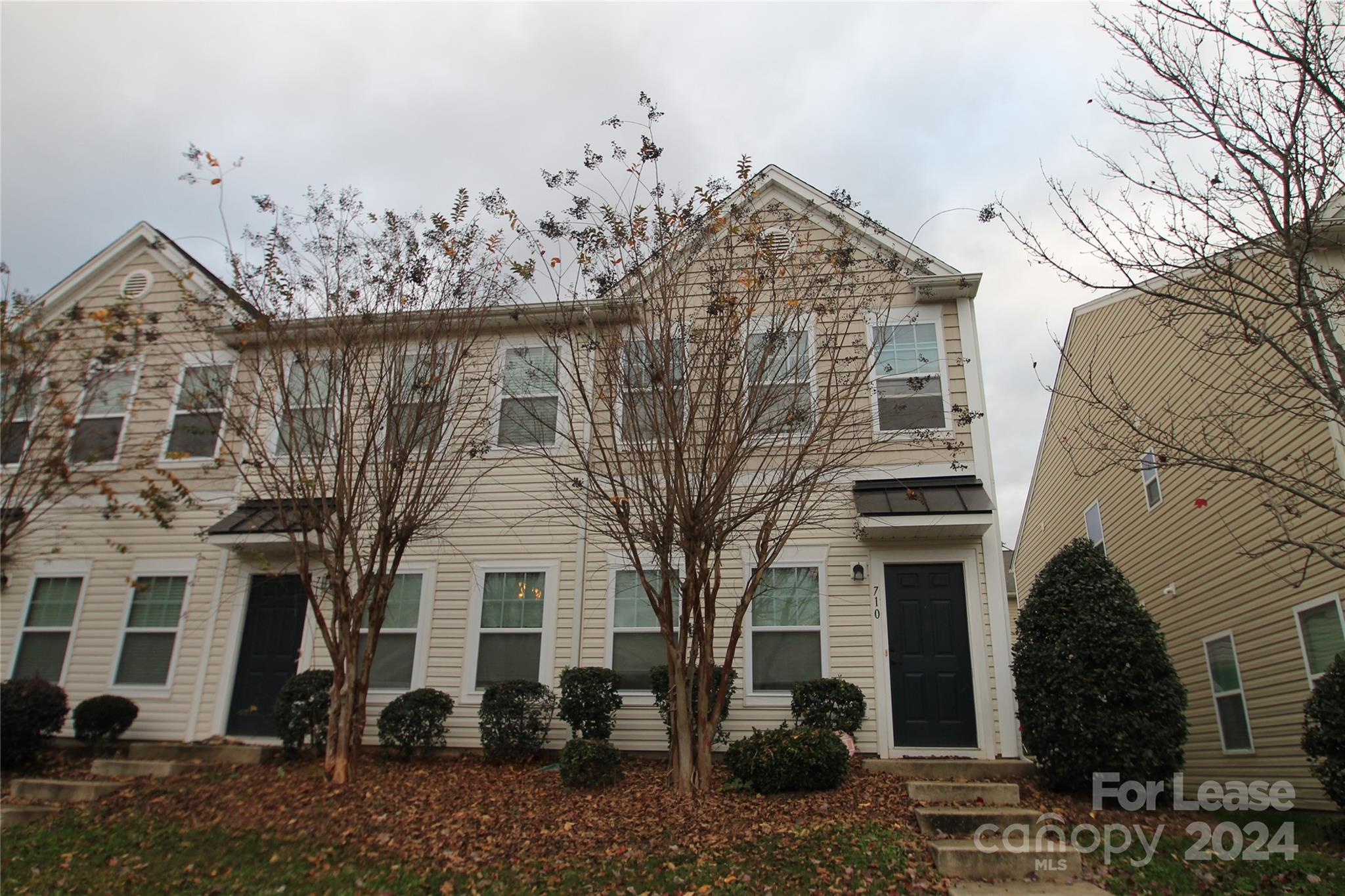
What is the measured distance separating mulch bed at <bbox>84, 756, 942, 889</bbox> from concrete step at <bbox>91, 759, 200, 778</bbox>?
1.57ft

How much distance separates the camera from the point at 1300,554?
9.32 metres

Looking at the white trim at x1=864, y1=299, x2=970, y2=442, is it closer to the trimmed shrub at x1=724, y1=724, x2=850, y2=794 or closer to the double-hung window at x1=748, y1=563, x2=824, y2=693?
the double-hung window at x1=748, y1=563, x2=824, y2=693

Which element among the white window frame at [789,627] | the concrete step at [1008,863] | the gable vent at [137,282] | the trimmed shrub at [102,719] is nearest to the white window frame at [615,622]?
the white window frame at [789,627]

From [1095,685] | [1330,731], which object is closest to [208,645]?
[1095,685]

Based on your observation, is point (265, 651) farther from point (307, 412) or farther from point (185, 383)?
point (185, 383)

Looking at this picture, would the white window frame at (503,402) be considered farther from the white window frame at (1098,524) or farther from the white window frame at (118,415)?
the white window frame at (1098,524)

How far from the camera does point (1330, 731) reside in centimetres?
687

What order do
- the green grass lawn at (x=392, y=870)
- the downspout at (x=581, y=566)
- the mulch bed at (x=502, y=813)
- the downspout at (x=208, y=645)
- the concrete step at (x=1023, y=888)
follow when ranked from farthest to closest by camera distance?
the downspout at (x=208, y=645), the downspout at (x=581, y=566), the mulch bed at (x=502, y=813), the green grass lawn at (x=392, y=870), the concrete step at (x=1023, y=888)

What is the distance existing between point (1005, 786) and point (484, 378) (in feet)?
24.5

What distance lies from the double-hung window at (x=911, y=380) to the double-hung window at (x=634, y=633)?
3569 millimetres

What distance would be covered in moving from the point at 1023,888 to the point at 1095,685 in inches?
108

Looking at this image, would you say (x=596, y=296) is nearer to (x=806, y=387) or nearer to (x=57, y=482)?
(x=806, y=387)

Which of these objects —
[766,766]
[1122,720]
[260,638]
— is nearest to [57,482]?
[260,638]

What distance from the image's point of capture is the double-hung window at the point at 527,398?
11.1 meters
